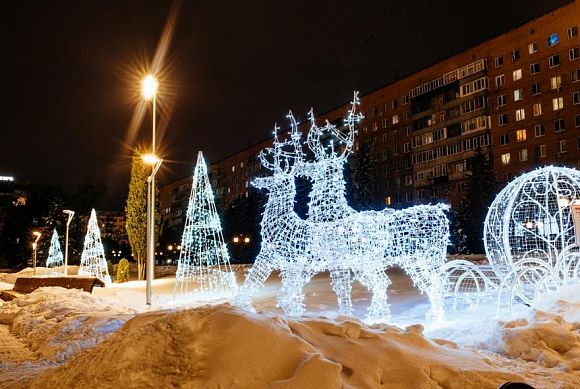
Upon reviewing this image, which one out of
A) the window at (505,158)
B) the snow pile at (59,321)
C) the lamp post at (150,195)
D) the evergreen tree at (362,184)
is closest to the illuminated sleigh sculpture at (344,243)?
the snow pile at (59,321)

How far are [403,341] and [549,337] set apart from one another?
2.65 m

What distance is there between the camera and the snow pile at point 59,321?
9203 mm

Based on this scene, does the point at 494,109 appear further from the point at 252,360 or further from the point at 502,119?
the point at 252,360

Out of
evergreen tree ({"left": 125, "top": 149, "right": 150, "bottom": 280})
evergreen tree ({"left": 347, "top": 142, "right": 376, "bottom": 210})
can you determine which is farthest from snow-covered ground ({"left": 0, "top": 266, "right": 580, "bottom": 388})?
evergreen tree ({"left": 347, "top": 142, "right": 376, "bottom": 210})

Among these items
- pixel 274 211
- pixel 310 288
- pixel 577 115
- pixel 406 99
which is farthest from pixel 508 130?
pixel 274 211

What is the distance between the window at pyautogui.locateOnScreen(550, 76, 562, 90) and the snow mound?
37.7 meters

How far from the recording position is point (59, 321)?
11.5m

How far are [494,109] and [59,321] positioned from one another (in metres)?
38.9

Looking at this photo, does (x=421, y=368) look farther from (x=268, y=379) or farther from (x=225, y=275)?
(x=225, y=275)

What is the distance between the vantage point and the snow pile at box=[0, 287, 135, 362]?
362 inches

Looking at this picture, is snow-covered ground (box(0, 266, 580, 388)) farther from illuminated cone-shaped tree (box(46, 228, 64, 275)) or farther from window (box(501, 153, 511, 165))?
window (box(501, 153, 511, 165))

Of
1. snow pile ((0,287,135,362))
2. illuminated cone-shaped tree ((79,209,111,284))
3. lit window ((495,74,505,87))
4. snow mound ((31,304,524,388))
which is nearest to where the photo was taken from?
snow mound ((31,304,524,388))

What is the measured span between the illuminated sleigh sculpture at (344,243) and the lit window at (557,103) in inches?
1311

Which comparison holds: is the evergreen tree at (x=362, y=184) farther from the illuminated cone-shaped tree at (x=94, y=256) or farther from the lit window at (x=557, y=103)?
the illuminated cone-shaped tree at (x=94, y=256)
